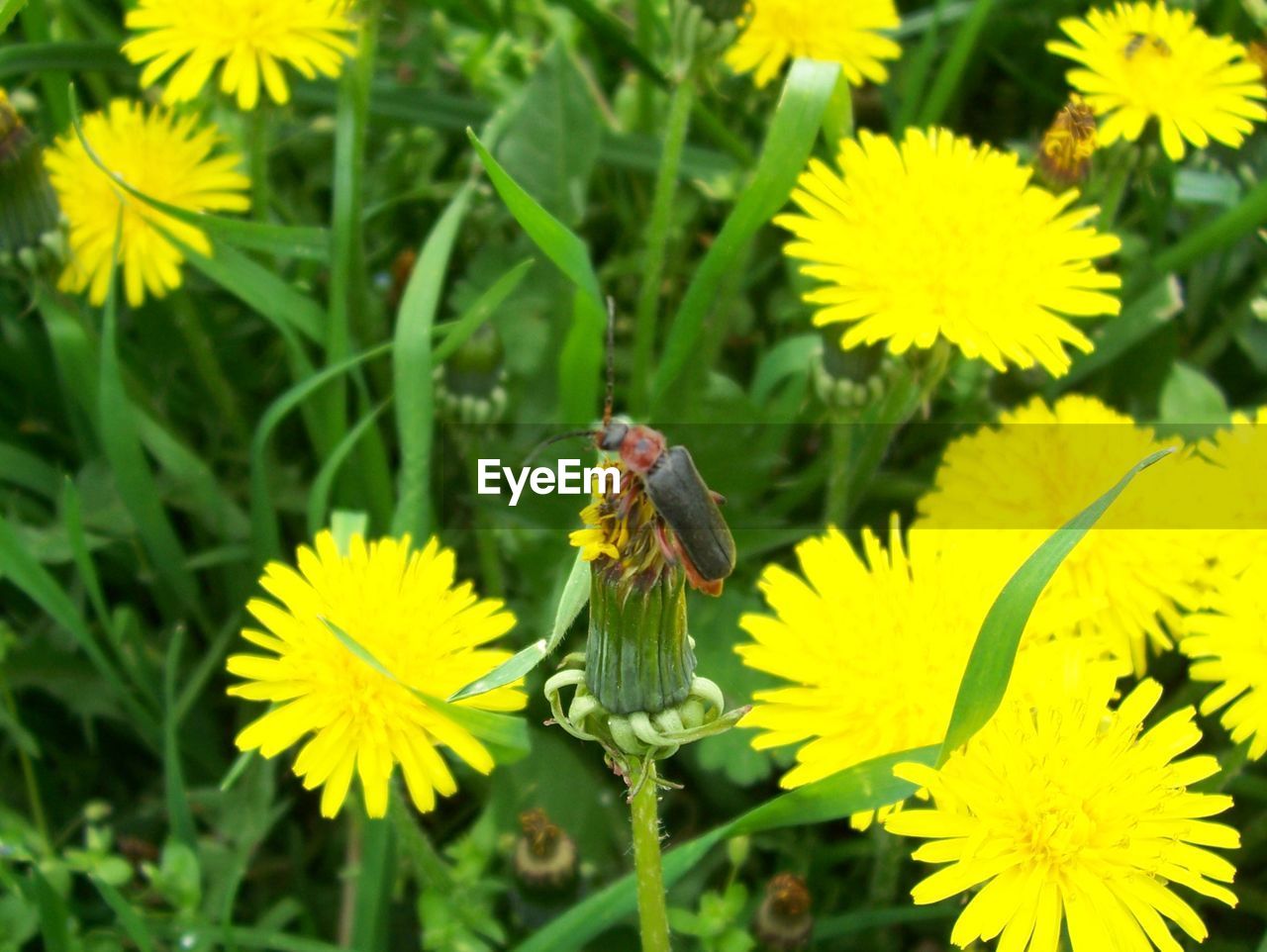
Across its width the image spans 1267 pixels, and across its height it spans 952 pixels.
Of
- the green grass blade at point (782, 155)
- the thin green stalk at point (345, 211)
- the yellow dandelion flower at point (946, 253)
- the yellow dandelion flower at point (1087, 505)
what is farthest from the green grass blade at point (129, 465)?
the yellow dandelion flower at point (1087, 505)

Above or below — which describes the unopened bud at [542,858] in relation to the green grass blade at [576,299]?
below

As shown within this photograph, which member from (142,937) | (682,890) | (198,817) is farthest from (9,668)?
(682,890)

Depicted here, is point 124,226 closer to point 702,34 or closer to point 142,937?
point 702,34

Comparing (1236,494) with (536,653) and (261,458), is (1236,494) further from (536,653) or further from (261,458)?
(261,458)

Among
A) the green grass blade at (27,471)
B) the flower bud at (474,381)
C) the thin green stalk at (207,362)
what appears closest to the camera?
the flower bud at (474,381)

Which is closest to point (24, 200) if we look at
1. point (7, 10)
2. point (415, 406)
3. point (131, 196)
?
point (131, 196)

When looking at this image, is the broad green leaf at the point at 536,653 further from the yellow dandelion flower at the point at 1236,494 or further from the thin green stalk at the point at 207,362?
the thin green stalk at the point at 207,362

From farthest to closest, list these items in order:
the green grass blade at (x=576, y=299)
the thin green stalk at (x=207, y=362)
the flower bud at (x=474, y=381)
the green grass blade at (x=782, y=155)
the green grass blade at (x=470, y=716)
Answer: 1. the thin green stalk at (x=207, y=362)
2. the flower bud at (x=474, y=381)
3. the green grass blade at (x=782, y=155)
4. the green grass blade at (x=576, y=299)
5. the green grass blade at (x=470, y=716)
